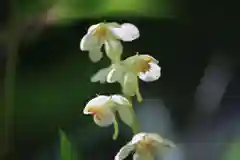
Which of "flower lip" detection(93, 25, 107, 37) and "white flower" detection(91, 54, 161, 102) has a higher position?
"flower lip" detection(93, 25, 107, 37)

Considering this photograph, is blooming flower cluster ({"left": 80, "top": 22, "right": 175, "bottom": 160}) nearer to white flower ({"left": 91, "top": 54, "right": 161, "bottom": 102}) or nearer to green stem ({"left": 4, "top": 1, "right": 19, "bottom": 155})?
white flower ({"left": 91, "top": 54, "right": 161, "bottom": 102})

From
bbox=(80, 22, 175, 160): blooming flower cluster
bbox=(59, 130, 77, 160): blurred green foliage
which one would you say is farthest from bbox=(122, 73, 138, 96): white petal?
bbox=(59, 130, 77, 160): blurred green foliage

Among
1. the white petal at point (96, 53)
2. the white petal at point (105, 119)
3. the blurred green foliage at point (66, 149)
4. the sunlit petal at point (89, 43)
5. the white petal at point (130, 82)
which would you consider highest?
the sunlit petal at point (89, 43)

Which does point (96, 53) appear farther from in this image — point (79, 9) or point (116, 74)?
point (79, 9)

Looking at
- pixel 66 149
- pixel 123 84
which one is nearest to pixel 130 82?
pixel 123 84

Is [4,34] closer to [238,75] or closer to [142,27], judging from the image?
[142,27]

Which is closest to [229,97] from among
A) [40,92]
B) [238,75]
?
[238,75]

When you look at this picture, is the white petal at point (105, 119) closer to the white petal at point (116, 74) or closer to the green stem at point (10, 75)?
the white petal at point (116, 74)

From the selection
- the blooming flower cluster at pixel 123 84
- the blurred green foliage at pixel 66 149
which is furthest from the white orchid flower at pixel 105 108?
the blurred green foliage at pixel 66 149
